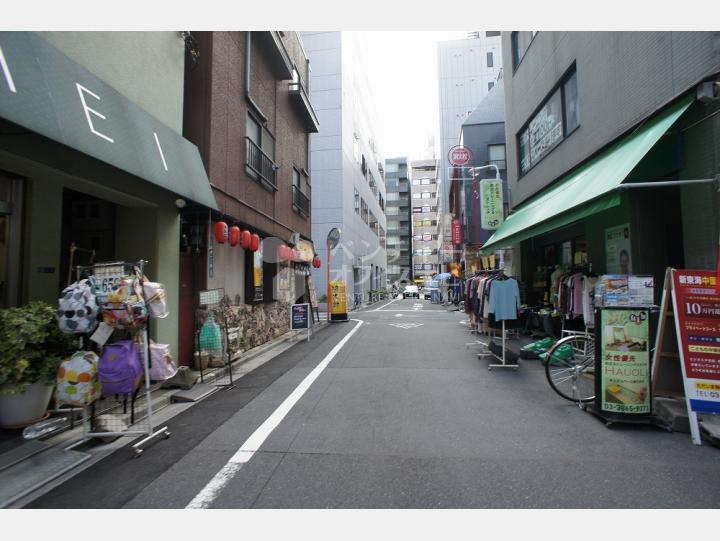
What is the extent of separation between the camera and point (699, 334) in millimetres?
4266

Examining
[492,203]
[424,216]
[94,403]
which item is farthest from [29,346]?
[424,216]

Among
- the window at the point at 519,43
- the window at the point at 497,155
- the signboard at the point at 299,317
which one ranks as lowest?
the signboard at the point at 299,317

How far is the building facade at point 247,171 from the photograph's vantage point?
791cm

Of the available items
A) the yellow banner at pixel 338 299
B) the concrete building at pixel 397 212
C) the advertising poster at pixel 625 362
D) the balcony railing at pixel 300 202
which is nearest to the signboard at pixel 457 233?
A: the yellow banner at pixel 338 299

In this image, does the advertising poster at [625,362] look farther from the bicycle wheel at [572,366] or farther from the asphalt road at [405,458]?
the bicycle wheel at [572,366]

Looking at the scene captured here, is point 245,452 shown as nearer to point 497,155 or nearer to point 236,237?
point 236,237

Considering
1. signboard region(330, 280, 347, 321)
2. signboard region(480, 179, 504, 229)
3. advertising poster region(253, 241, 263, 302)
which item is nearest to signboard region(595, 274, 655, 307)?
advertising poster region(253, 241, 263, 302)

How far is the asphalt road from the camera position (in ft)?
9.73

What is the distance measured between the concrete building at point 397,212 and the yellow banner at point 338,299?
65773 mm

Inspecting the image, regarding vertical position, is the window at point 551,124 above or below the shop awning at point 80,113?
above

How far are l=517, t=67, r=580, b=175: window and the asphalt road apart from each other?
7.25 metres

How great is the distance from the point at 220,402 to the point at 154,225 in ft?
10.7

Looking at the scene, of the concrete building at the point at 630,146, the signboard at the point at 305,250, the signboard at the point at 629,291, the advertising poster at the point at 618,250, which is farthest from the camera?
the signboard at the point at 305,250

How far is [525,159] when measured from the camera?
13.1 metres
